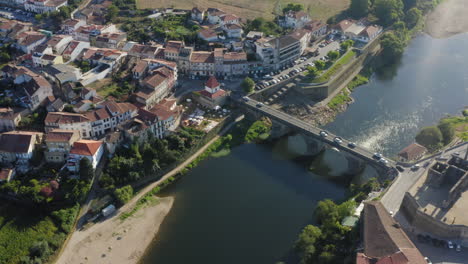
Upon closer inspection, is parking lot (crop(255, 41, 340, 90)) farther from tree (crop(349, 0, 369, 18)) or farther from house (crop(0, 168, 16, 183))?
house (crop(0, 168, 16, 183))

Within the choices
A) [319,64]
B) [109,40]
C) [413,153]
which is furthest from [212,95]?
[413,153]

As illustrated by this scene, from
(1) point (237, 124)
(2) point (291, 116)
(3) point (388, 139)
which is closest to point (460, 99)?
(3) point (388, 139)

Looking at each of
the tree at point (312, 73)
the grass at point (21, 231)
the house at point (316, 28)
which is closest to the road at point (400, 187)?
the tree at point (312, 73)

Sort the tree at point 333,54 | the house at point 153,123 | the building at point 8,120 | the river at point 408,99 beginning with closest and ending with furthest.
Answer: the building at point 8,120, the house at point 153,123, the river at point 408,99, the tree at point 333,54

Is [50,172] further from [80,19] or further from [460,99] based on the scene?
[460,99]

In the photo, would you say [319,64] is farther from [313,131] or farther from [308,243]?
[308,243]

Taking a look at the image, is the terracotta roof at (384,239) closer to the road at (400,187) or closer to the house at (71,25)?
the road at (400,187)
